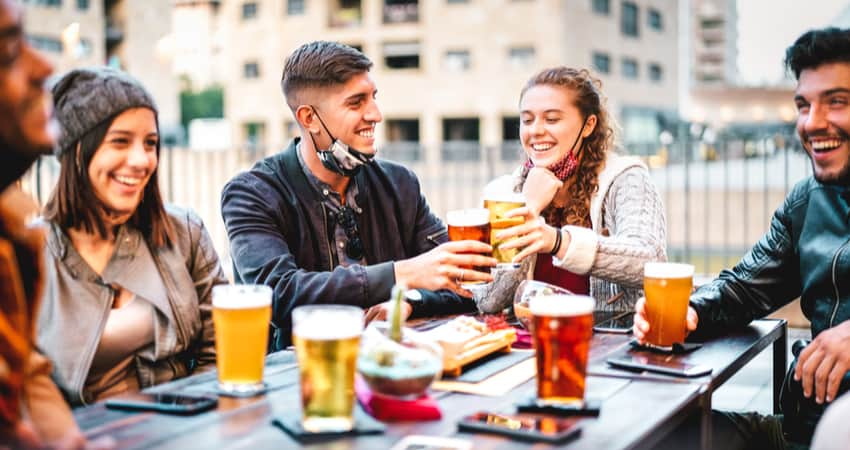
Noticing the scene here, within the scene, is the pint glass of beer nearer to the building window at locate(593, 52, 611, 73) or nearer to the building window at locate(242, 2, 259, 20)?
the building window at locate(593, 52, 611, 73)

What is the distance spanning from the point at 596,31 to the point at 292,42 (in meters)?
12.5

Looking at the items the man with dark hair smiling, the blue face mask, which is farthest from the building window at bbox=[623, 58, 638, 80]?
the man with dark hair smiling

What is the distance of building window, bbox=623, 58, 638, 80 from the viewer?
4203cm

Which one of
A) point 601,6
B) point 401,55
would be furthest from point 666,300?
point 601,6

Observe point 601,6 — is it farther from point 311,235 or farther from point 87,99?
point 87,99

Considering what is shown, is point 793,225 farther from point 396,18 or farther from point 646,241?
point 396,18

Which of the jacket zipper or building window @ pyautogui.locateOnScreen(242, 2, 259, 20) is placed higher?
building window @ pyautogui.locateOnScreen(242, 2, 259, 20)

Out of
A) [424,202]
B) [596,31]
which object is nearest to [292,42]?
[596,31]

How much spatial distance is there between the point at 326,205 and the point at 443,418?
1.80 m

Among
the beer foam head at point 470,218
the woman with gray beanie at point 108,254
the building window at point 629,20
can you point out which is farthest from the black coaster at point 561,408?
the building window at point 629,20

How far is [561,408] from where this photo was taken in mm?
1829

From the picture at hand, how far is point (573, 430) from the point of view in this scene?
66.3 inches

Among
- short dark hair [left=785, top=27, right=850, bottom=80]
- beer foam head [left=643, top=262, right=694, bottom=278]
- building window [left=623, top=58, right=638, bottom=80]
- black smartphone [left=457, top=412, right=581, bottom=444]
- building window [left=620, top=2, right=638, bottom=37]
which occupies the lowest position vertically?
black smartphone [left=457, top=412, right=581, bottom=444]

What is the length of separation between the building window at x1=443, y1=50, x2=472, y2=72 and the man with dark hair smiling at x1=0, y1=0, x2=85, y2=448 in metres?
37.4
